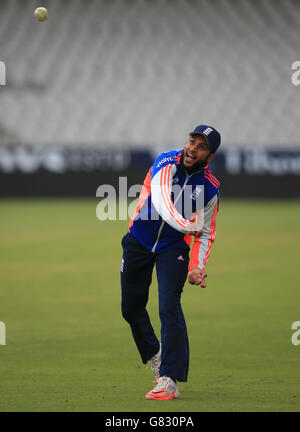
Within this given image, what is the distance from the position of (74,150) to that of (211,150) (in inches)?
777

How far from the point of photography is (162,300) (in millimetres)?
6199

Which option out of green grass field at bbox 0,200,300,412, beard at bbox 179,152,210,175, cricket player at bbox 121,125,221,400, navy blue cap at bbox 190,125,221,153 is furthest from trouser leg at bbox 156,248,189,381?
navy blue cap at bbox 190,125,221,153

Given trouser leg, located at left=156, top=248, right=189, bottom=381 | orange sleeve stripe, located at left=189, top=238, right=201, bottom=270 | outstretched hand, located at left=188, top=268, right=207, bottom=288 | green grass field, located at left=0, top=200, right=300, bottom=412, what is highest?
orange sleeve stripe, located at left=189, top=238, right=201, bottom=270

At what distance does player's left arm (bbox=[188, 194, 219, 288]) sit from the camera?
6176 mm

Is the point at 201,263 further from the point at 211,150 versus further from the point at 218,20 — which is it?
the point at 218,20

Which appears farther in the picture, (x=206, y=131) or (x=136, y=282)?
(x=136, y=282)

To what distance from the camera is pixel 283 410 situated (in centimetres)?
567

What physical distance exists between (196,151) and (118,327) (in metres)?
3.49

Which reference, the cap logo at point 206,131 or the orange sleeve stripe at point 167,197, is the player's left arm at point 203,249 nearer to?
the orange sleeve stripe at point 167,197

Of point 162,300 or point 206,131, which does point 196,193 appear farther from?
point 162,300

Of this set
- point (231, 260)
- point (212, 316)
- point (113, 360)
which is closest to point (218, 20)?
point (231, 260)

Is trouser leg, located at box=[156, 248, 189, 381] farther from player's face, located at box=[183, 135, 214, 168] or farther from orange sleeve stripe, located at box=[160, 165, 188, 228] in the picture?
player's face, located at box=[183, 135, 214, 168]

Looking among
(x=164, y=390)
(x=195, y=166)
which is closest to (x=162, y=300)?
(x=164, y=390)

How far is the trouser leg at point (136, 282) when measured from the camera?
638 cm
